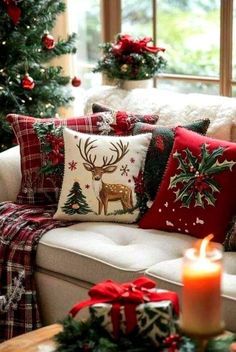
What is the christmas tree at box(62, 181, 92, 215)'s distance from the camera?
2736mm

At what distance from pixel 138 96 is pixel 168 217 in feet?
2.88

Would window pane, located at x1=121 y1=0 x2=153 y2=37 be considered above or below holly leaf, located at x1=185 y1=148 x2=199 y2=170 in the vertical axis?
above

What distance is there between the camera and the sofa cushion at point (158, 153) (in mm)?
2787

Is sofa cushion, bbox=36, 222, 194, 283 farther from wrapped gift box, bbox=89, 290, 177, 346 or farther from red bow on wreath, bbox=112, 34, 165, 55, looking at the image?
red bow on wreath, bbox=112, 34, 165, 55

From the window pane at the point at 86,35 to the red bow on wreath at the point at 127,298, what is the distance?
2.94m

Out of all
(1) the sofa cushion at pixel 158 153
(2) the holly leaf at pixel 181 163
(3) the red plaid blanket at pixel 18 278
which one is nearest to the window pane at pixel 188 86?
(1) the sofa cushion at pixel 158 153

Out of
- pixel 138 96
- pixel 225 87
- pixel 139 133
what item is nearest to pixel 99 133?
pixel 139 133

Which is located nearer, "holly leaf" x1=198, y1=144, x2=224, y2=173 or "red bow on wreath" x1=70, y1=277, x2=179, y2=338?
"red bow on wreath" x1=70, y1=277, x2=179, y2=338

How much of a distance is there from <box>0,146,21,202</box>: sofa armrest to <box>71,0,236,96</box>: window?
137 centimetres

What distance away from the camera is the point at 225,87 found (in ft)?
12.3

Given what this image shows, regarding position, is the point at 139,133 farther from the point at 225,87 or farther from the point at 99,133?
the point at 225,87

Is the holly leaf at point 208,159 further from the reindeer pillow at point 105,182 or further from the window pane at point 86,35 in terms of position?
the window pane at point 86,35

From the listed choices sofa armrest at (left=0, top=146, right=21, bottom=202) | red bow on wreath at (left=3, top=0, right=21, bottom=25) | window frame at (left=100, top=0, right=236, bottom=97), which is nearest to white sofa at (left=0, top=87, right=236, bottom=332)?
sofa armrest at (left=0, top=146, right=21, bottom=202)

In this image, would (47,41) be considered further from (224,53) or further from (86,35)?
(224,53)
